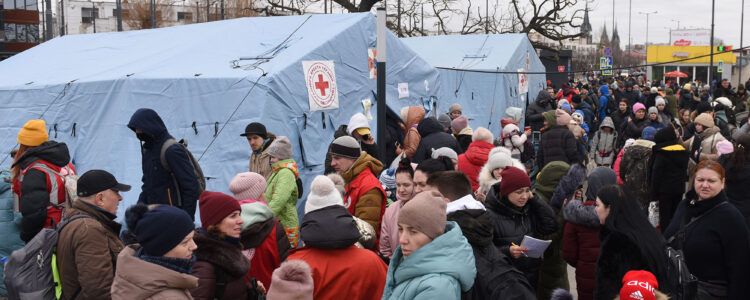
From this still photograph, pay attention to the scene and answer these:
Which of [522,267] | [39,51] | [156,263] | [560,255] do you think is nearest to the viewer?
[156,263]

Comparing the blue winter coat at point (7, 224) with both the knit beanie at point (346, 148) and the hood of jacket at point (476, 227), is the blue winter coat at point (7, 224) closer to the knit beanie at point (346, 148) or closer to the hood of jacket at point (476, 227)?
the knit beanie at point (346, 148)

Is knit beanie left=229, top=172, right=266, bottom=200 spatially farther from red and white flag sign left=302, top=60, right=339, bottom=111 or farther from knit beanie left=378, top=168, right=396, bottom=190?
red and white flag sign left=302, top=60, right=339, bottom=111

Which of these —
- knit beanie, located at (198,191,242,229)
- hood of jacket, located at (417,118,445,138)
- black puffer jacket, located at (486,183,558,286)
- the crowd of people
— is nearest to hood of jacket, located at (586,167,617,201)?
the crowd of people

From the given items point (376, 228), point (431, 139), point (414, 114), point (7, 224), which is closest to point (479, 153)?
point (431, 139)

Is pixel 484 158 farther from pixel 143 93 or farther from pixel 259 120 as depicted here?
pixel 143 93

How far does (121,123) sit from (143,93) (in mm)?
529

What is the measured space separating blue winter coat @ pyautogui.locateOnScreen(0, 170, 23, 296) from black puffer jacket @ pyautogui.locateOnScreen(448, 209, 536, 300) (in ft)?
15.6

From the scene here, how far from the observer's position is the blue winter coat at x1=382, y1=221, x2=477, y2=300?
291cm

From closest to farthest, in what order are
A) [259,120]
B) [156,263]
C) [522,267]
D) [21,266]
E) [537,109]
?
1. [156,263]
2. [21,266]
3. [522,267]
4. [259,120]
5. [537,109]

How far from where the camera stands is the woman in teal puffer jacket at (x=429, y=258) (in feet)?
9.64

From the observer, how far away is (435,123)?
8281 mm

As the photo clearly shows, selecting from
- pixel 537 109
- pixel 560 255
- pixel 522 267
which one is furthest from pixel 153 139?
pixel 537 109

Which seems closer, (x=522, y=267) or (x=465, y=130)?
(x=522, y=267)

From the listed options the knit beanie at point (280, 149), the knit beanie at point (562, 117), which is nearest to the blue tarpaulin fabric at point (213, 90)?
the knit beanie at point (280, 149)
